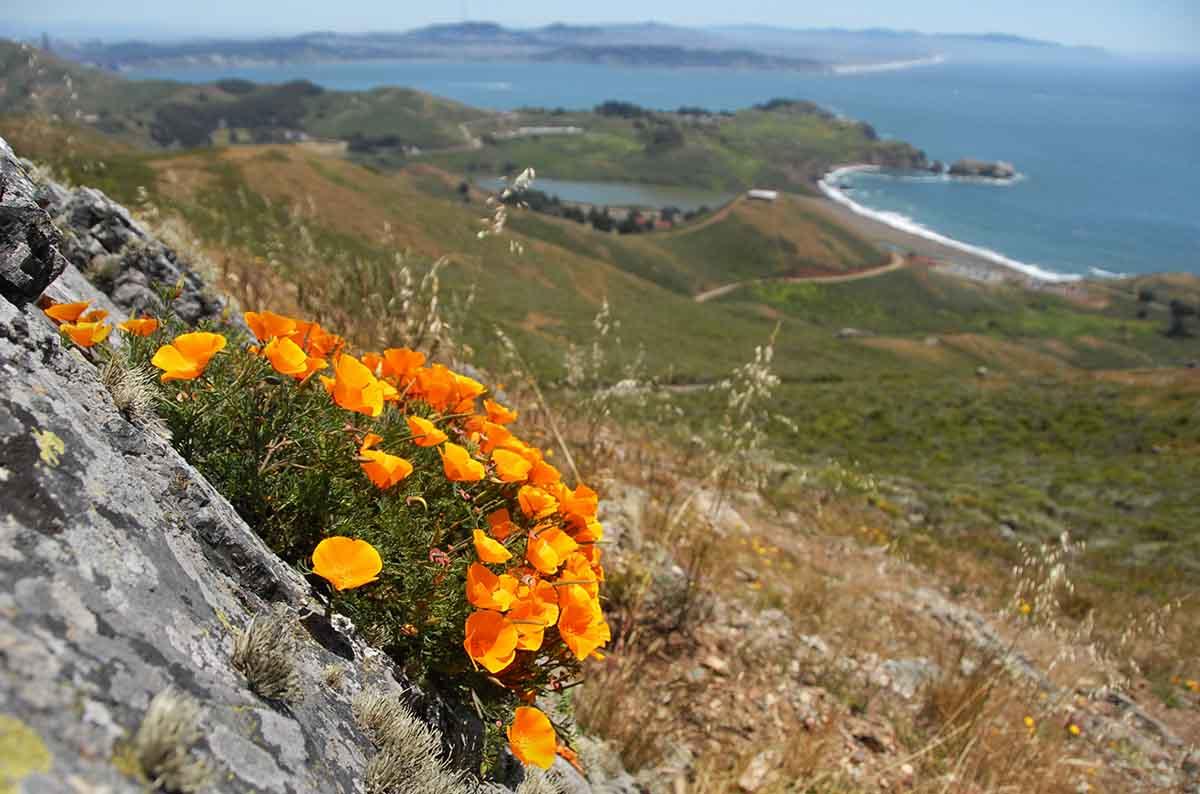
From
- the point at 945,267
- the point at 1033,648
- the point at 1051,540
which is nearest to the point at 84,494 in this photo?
the point at 1033,648

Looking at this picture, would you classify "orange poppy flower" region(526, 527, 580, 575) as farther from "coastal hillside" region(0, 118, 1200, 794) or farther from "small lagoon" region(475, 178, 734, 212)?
"small lagoon" region(475, 178, 734, 212)

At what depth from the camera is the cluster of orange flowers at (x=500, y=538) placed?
169 centimetres

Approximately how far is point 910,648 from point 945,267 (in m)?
118

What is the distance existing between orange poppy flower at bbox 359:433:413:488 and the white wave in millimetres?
126953

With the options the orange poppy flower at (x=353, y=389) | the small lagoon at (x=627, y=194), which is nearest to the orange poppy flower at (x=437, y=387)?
the orange poppy flower at (x=353, y=389)

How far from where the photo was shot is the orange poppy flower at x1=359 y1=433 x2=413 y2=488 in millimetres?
1827

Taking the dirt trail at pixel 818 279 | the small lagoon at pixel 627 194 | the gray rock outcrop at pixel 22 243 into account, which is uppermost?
the gray rock outcrop at pixel 22 243

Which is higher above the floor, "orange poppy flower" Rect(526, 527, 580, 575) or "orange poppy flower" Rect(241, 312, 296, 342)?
"orange poppy flower" Rect(241, 312, 296, 342)

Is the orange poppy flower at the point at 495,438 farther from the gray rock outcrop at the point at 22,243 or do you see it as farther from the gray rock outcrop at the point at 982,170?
the gray rock outcrop at the point at 982,170

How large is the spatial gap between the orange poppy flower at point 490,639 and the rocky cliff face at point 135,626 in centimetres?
24

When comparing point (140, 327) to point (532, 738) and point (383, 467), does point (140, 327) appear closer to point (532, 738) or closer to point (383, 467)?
point (383, 467)

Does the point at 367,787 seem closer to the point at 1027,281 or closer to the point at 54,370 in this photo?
the point at 54,370

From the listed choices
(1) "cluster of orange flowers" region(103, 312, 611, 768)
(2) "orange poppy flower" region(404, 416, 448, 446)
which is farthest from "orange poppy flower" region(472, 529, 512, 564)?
(2) "orange poppy flower" region(404, 416, 448, 446)

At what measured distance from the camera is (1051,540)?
1348cm
